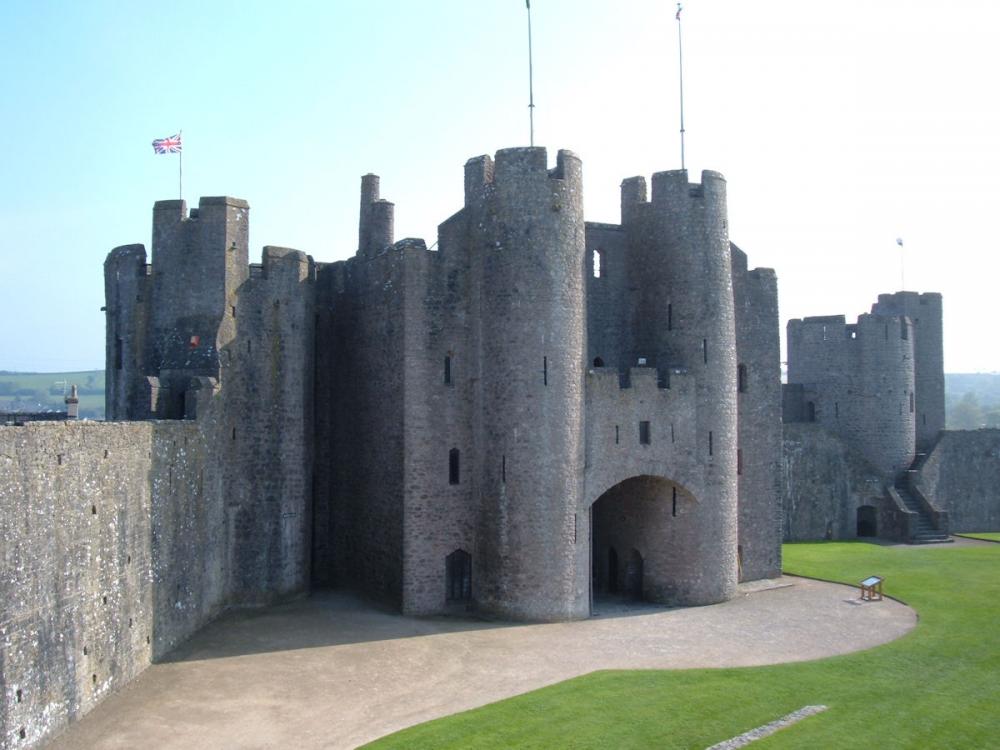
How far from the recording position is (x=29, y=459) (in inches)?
607

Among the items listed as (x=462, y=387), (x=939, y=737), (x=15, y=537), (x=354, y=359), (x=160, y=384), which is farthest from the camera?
(x=354, y=359)

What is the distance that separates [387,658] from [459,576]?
5.78m

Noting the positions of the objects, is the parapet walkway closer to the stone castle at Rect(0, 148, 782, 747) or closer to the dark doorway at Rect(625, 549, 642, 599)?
the stone castle at Rect(0, 148, 782, 747)

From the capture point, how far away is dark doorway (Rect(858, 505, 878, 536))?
4438 cm

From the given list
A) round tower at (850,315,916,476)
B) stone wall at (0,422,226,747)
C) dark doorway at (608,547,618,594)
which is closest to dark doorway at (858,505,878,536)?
round tower at (850,315,916,476)

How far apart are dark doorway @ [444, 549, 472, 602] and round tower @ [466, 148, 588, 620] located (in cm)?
68

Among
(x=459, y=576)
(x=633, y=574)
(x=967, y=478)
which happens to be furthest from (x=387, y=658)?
(x=967, y=478)

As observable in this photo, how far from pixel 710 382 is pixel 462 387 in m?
8.19

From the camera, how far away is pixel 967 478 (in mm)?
46750

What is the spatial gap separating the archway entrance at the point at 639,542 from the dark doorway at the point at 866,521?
769 inches

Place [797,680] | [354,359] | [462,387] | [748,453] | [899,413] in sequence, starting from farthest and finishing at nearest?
[899,413]
[748,453]
[354,359]
[462,387]
[797,680]

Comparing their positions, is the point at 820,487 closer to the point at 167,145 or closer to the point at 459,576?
the point at 459,576

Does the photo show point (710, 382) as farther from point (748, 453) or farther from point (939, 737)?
point (939, 737)

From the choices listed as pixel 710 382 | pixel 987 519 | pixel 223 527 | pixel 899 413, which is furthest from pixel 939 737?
pixel 987 519
